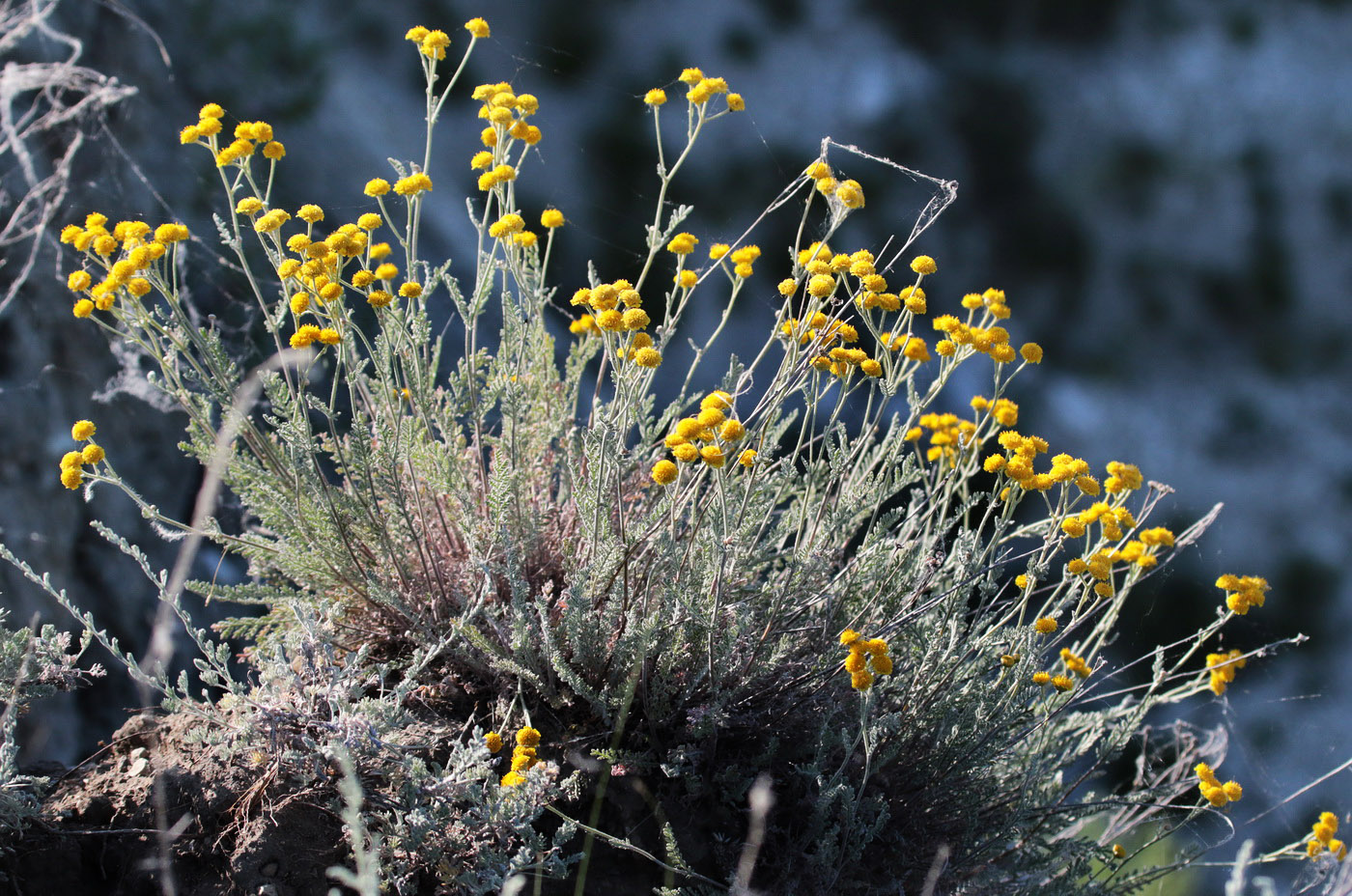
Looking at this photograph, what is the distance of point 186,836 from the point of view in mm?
1550

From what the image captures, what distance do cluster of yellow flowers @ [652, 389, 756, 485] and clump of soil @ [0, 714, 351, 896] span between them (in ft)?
2.43

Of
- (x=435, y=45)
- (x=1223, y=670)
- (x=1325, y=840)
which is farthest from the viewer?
(x=1223, y=670)

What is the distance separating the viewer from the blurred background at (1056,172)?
352cm

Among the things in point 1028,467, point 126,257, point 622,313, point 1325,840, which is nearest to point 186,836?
point 126,257

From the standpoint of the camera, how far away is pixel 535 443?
2.11m

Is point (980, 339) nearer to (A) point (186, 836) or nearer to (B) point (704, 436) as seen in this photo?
(B) point (704, 436)

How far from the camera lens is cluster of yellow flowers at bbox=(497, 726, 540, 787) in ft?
4.92

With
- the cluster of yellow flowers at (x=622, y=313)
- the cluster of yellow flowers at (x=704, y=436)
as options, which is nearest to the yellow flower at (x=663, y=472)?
the cluster of yellow flowers at (x=704, y=436)

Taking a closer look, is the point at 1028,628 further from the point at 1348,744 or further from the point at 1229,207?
the point at 1229,207

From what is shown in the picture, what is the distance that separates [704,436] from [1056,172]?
3879 mm

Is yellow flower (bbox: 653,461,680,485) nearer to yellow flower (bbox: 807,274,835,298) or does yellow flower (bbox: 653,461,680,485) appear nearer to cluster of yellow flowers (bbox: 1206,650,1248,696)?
yellow flower (bbox: 807,274,835,298)

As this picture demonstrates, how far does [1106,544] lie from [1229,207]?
3633 mm

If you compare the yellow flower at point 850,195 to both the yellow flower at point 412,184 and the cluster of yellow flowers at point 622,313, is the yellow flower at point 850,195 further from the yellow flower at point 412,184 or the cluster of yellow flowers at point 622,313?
the yellow flower at point 412,184

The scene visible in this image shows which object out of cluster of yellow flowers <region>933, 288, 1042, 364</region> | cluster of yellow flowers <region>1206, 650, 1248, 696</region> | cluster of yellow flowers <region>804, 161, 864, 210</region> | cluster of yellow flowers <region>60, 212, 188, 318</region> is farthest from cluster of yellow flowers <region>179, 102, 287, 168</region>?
cluster of yellow flowers <region>1206, 650, 1248, 696</region>
